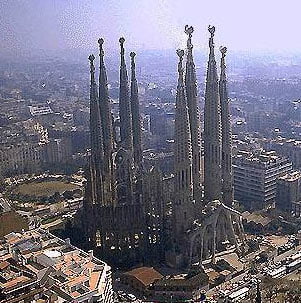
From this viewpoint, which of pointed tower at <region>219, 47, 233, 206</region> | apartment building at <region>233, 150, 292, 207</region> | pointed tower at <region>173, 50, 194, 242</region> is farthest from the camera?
apartment building at <region>233, 150, 292, 207</region>

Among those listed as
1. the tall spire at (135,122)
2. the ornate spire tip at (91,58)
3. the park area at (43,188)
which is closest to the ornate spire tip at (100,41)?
the ornate spire tip at (91,58)

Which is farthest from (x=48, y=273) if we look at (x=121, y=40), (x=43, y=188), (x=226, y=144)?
(x=43, y=188)

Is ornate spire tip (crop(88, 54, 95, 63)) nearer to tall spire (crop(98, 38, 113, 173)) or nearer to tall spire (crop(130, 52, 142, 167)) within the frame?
tall spire (crop(98, 38, 113, 173))

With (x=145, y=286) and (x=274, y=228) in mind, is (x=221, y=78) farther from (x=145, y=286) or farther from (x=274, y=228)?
(x=145, y=286)

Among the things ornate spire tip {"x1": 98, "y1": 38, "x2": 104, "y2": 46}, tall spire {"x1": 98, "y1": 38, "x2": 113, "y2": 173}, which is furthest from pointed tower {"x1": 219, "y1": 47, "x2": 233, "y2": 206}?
ornate spire tip {"x1": 98, "y1": 38, "x2": 104, "y2": 46}

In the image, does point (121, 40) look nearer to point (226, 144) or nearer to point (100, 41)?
point (100, 41)

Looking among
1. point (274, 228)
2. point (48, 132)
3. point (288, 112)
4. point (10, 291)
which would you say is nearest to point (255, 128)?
point (288, 112)
